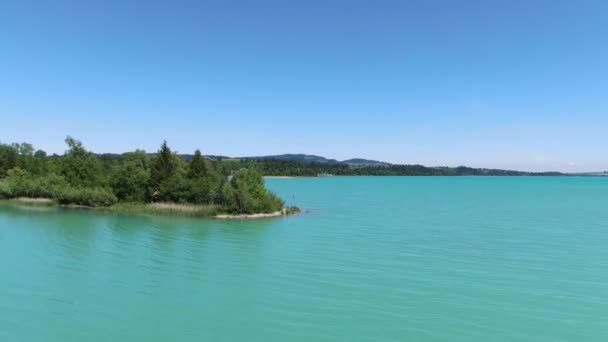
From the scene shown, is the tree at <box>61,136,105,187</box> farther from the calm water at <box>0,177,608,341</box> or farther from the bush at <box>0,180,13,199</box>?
the calm water at <box>0,177,608,341</box>

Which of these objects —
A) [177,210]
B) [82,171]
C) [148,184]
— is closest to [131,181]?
[148,184]

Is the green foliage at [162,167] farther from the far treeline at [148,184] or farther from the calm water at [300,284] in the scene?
the calm water at [300,284]

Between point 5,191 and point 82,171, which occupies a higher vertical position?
point 82,171

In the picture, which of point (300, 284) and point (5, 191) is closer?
point (300, 284)

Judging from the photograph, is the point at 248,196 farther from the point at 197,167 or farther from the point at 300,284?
the point at 300,284

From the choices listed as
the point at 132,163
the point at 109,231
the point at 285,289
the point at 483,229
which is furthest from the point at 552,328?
the point at 132,163

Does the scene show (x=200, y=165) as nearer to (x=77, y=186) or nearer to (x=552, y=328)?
(x=77, y=186)
